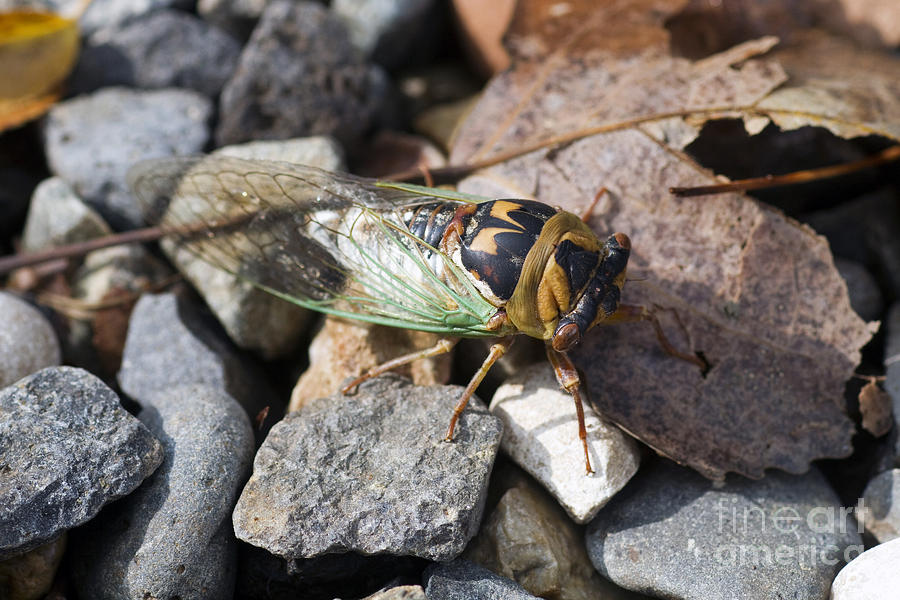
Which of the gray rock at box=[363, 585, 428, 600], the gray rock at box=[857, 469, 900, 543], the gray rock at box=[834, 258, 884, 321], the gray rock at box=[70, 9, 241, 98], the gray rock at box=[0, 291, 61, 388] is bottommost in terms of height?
the gray rock at box=[857, 469, 900, 543]

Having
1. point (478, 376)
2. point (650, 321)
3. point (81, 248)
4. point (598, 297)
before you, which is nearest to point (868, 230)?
point (650, 321)

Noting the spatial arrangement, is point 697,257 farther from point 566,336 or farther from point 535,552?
point 535,552

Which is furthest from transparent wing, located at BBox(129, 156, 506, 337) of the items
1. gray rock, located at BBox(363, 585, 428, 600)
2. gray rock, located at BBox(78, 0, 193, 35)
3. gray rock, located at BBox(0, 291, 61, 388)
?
gray rock, located at BBox(78, 0, 193, 35)

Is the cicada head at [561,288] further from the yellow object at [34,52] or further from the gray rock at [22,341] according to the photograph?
the yellow object at [34,52]

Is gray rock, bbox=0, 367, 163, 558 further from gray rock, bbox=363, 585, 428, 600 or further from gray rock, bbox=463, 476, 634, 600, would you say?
gray rock, bbox=463, 476, 634, 600

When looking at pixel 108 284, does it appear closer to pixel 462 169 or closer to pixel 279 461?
pixel 279 461


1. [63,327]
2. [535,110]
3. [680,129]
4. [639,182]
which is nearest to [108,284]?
[63,327]
